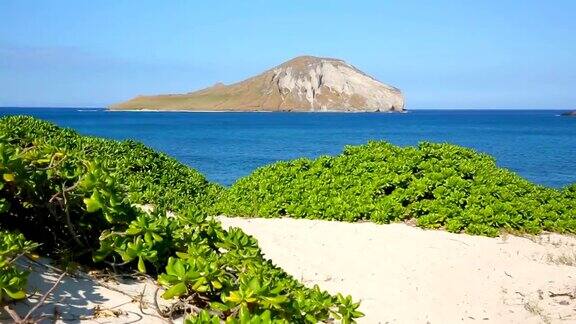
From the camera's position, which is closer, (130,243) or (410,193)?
(130,243)

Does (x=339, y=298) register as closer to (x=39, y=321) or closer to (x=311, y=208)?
(x=39, y=321)

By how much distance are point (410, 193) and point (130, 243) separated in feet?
27.0

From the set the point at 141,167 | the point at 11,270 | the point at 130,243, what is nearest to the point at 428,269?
the point at 130,243

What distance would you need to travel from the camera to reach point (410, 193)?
10820 millimetres

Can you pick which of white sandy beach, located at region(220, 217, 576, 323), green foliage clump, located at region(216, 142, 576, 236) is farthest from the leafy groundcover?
green foliage clump, located at region(216, 142, 576, 236)

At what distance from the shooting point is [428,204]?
10.5 m

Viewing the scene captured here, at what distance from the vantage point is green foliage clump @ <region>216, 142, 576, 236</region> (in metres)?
10.4

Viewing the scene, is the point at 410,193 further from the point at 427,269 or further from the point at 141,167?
the point at 141,167

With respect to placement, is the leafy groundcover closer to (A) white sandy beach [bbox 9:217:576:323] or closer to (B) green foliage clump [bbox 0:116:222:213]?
(A) white sandy beach [bbox 9:217:576:323]

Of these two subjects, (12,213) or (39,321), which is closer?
(39,321)

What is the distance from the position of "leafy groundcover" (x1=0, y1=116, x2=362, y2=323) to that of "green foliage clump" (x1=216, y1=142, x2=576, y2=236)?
7.04 meters

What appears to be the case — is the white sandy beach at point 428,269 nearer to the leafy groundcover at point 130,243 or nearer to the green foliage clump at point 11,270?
the leafy groundcover at point 130,243

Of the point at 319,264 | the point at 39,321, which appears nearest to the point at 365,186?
the point at 319,264

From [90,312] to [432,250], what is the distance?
683 cm
